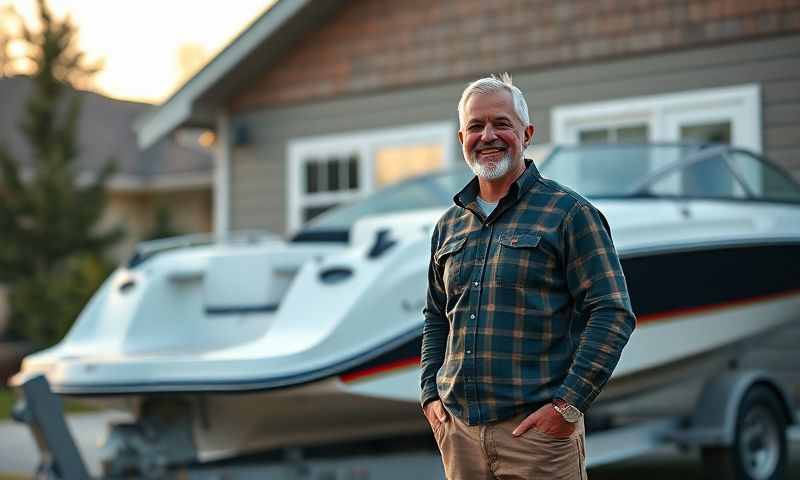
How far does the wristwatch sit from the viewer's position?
2736 mm

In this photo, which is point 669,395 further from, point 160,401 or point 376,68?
point 160,401

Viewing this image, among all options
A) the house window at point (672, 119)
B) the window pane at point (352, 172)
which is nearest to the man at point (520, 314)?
the house window at point (672, 119)

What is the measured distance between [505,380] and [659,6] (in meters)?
7.09

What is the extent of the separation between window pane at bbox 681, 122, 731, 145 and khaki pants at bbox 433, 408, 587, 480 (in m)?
6.55

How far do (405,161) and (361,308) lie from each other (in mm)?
5922

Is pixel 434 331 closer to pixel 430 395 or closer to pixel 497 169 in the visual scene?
pixel 430 395

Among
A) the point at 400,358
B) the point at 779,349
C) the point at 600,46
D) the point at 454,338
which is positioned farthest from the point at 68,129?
the point at 454,338

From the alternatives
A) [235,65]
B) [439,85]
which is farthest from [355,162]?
[235,65]

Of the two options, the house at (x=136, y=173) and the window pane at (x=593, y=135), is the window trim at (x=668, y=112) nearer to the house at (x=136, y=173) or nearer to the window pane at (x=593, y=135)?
the window pane at (x=593, y=135)

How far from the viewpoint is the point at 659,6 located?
30.4ft

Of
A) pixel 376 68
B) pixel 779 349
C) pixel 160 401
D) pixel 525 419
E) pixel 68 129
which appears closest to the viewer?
pixel 525 419

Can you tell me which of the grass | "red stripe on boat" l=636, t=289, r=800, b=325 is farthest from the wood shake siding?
the grass

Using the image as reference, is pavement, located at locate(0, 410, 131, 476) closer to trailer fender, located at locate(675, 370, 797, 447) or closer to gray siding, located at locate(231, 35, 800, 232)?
gray siding, located at locate(231, 35, 800, 232)

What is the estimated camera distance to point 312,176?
11500mm
